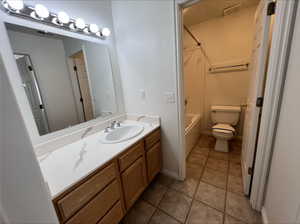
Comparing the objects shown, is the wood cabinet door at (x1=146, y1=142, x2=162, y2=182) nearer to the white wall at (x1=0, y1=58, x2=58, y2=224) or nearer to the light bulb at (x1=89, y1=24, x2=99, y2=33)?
the white wall at (x1=0, y1=58, x2=58, y2=224)

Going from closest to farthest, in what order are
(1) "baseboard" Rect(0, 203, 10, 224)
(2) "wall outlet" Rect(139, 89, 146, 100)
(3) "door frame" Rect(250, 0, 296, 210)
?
(1) "baseboard" Rect(0, 203, 10, 224)
(3) "door frame" Rect(250, 0, 296, 210)
(2) "wall outlet" Rect(139, 89, 146, 100)

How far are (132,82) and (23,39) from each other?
110 centimetres

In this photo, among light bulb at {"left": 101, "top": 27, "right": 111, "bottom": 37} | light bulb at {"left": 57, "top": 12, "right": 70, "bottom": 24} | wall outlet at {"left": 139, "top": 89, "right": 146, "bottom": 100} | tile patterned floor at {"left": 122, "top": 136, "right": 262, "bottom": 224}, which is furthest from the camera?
wall outlet at {"left": 139, "top": 89, "right": 146, "bottom": 100}

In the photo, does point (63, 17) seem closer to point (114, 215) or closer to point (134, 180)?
point (134, 180)

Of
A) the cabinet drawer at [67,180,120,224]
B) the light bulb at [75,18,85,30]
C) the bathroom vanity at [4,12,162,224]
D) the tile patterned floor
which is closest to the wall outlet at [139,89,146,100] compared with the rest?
the bathroom vanity at [4,12,162,224]

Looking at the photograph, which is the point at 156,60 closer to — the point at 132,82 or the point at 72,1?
the point at 132,82

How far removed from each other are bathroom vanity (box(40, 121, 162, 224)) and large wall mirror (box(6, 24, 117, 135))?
0.34 meters

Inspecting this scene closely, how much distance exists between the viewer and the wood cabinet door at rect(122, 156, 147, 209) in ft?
4.19

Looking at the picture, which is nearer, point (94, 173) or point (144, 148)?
point (94, 173)

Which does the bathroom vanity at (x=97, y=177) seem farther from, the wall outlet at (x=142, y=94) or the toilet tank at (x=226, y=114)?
the toilet tank at (x=226, y=114)

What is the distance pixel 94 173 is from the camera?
0.96 metres

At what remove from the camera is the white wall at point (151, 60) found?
142 centimetres

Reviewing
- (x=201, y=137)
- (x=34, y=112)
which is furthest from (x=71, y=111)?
(x=201, y=137)

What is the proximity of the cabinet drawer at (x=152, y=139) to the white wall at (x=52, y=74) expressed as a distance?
2.67 ft
